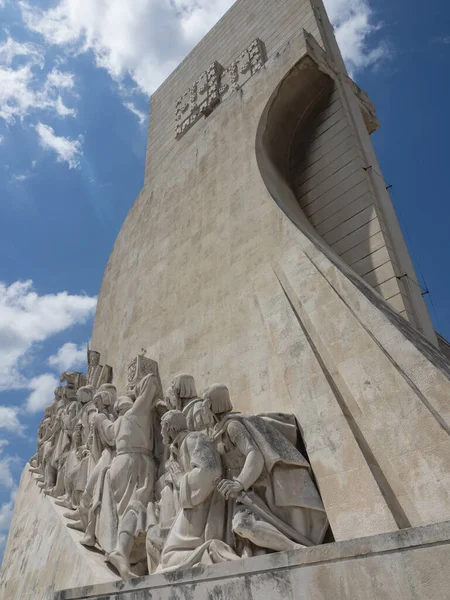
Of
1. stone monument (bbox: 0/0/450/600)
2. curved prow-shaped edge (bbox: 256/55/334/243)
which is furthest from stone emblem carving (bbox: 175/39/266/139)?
curved prow-shaped edge (bbox: 256/55/334/243)

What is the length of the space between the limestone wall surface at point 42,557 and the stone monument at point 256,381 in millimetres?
31

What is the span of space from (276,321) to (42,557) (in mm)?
3572

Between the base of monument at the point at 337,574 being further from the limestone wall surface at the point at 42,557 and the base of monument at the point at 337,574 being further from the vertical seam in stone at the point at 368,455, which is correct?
the limestone wall surface at the point at 42,557

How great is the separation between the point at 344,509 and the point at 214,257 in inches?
125

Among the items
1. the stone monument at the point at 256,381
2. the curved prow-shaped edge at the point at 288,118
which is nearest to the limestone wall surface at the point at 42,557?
the stone monument at the point at 256,381

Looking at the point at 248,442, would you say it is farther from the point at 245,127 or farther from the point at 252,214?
the point at 245,127

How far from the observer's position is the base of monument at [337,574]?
2.14 m

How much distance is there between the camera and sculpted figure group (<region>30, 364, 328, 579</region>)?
10.0 feet

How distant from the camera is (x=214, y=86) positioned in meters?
7.75

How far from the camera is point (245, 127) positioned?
20.3 ft

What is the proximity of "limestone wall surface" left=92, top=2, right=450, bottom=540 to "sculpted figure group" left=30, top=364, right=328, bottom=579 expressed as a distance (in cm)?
23

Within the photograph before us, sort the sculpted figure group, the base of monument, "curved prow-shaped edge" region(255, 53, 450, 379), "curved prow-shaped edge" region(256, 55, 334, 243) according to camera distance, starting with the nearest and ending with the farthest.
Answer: the base of monument → the sculpted figure group → "curved prow-shaped edge" region(255, 53, 450, 379) → "curved prow-shaped edge" region(256, 55, 334, 243)

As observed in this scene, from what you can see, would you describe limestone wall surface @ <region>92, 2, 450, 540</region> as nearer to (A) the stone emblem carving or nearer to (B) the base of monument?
(A) the stone emblem carving

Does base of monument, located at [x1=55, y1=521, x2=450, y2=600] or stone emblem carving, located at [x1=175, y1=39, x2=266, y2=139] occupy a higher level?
stone emblem carving, located at [x1=175, y1=39, x2=266, y2=139]
